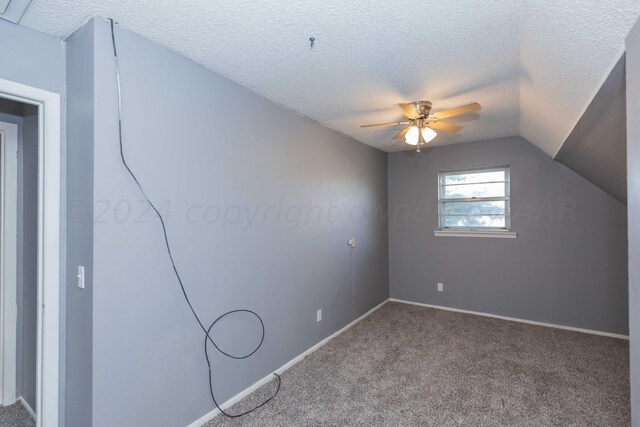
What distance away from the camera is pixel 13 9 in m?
1.40

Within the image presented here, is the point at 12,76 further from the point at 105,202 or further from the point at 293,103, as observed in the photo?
the point at 293,103

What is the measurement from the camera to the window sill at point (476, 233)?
3.83 metres

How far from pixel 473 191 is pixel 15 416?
4.89 m

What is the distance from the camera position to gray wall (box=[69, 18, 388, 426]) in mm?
1571

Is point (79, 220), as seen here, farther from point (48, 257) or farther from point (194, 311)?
point (194, 311)

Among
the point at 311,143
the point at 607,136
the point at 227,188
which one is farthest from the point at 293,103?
the point at 607,136

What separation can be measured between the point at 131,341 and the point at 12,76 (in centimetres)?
145

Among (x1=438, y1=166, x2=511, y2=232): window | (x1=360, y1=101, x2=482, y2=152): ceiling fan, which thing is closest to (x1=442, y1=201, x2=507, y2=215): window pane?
(x1=438, y1=166, x2=511, y2=232): window

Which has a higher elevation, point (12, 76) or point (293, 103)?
point (293, 103)

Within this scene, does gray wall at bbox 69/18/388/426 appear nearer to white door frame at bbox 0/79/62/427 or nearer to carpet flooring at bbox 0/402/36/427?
white door frame at bbox 0/79/62/427

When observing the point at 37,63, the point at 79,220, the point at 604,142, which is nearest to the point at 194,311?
the point at 79,220

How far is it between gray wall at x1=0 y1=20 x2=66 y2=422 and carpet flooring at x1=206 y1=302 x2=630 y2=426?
1425 millimetres

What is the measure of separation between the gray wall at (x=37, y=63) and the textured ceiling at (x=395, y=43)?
74mm

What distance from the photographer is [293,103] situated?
2656mm
